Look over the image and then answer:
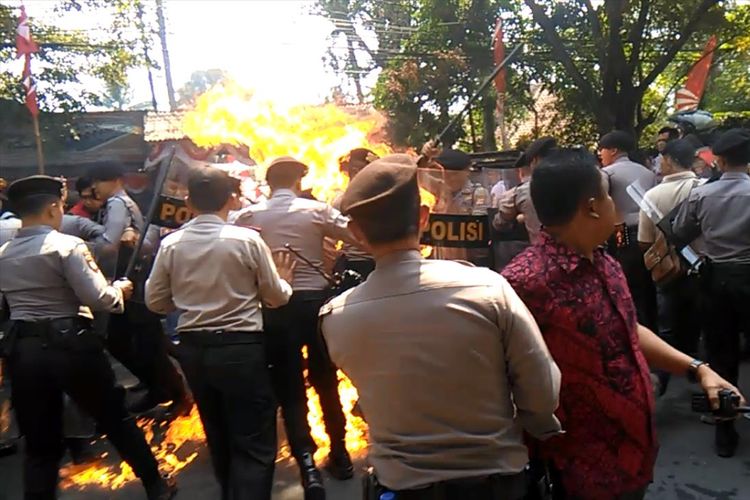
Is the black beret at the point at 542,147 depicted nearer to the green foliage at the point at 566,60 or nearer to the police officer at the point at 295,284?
the police officer at the point at 295,284

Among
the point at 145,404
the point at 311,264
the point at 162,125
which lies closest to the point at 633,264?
the point at 311,264

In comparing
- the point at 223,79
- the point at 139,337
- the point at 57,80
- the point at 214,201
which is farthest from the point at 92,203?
the point at 57,80

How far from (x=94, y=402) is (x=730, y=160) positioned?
4160 mm

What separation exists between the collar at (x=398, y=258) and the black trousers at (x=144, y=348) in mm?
4094

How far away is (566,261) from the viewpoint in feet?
6.95

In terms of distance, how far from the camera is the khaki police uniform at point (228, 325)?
3529mm

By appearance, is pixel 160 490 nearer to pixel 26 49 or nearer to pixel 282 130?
pixel 282 130

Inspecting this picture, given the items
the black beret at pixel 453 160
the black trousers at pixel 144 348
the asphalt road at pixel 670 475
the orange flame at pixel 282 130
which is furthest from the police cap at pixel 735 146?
the black trousers at pixel 144 348

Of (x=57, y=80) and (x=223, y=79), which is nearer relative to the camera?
(x=223, y=79)

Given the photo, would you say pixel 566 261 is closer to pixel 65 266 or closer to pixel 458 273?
pixel 458 273

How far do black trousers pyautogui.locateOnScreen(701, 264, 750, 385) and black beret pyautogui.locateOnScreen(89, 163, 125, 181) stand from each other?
446 centimetres

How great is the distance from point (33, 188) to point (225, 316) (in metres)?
1.35

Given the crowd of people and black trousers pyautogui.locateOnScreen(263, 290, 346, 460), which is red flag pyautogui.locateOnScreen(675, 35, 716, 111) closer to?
the crowd of people

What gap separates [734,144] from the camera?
4.34m
